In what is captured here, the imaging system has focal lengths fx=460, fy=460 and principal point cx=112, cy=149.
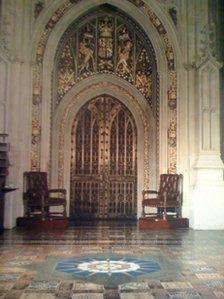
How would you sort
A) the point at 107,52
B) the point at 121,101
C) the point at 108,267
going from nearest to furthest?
the point at 108,267, the point at 121,101, the point at 107,52

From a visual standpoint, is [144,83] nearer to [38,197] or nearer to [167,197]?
[167,197]

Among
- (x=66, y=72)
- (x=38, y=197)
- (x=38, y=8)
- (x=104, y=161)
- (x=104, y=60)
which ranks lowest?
(x=38, y=197)

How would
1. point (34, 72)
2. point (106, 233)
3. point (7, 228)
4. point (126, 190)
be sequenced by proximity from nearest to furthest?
point (106, 233)
point (7, 228)
point (34, 72)
point (126, 190)

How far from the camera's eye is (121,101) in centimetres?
1130

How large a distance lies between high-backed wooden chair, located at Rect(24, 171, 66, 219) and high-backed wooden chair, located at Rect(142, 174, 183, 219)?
176 cm

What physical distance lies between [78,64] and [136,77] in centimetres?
146

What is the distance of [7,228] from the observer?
28.7ft

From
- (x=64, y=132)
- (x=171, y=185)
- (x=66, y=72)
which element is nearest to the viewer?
(x=171, y=185)

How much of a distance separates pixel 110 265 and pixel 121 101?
7.00 m

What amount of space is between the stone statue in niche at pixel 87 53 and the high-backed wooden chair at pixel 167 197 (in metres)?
3.37

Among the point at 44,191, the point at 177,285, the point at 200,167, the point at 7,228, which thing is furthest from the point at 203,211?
Answer: the point at 177,285

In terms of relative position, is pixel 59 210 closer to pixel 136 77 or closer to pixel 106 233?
pixel 106 233

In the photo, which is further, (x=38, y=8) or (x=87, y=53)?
(x=87, y=53)

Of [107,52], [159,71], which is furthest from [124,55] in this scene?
[159,71]
